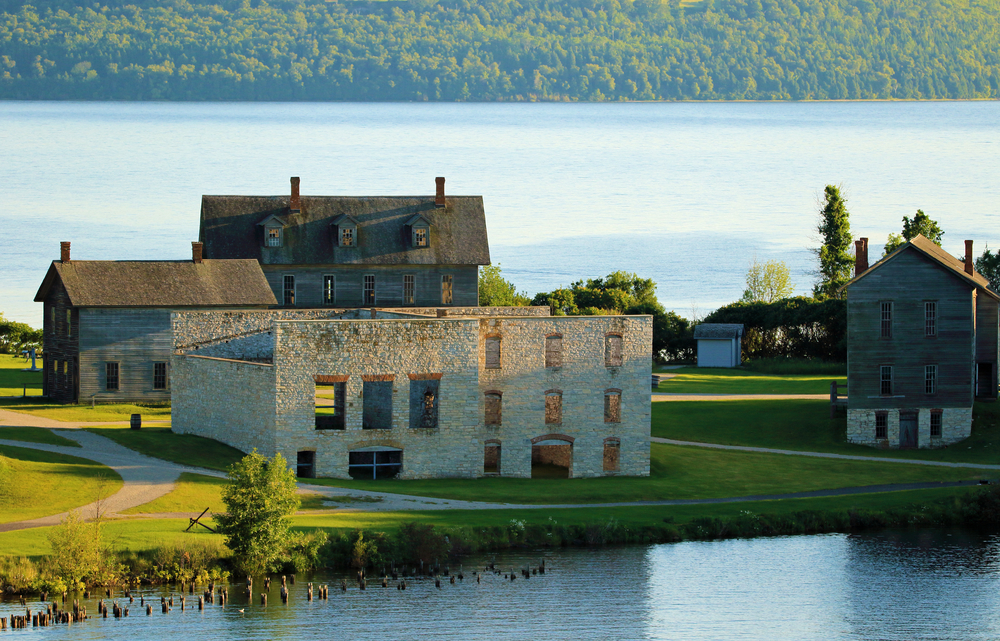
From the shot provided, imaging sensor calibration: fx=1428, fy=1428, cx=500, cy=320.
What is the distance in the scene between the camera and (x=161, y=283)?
239ft

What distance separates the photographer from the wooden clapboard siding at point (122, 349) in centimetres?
7112

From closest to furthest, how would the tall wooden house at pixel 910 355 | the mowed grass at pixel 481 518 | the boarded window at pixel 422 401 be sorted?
the mowed grass at pixel 481 518 → the boarded window at pixel 422 401 → the tall wooden house at pixel 910 355

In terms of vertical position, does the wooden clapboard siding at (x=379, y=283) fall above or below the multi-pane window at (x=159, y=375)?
above

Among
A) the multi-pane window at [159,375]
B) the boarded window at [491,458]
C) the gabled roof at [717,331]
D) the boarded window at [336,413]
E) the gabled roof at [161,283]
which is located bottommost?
the boarded window at [491,458]

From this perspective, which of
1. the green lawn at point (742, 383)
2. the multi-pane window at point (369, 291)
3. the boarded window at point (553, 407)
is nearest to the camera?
the boarded window at point (553, 407)

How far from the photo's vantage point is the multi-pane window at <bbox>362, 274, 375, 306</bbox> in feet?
273

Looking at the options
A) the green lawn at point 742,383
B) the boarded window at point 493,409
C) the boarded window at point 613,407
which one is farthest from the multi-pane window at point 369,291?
the boarded window at point 613,407

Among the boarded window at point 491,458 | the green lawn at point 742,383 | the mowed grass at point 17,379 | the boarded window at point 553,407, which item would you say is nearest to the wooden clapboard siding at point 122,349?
the mowed grass at point 17,379

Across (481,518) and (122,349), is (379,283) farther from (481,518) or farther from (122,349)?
(481,518)

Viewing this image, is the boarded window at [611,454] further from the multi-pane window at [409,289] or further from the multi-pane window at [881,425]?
the multi-pane window at [409,289]

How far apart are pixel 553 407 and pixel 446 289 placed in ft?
83.0

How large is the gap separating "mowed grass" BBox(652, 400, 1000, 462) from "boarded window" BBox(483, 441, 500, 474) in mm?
12131

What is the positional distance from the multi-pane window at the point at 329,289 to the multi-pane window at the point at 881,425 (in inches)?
1247

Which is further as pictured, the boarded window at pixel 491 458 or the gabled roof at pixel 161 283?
the gabled roof at pixel 161 283
